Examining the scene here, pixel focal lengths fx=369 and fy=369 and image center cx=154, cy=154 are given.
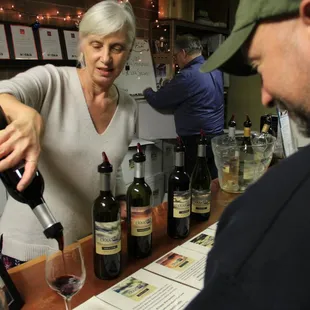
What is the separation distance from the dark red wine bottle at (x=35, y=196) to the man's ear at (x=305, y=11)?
558 millimetres

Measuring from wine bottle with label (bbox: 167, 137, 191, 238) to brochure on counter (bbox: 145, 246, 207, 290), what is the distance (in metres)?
0.07

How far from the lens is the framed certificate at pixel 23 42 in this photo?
234cm

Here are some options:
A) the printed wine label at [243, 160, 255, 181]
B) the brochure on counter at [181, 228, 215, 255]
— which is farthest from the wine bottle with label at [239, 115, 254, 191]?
the brochure on counter at [181, 228, 215, 255]

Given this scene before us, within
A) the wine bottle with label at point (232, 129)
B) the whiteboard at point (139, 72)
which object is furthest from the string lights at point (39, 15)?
the wine bottle with label at point (232, 129)

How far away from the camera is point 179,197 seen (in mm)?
1053

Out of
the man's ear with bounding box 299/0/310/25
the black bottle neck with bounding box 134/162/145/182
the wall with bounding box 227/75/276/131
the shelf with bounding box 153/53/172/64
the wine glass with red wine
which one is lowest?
the wall with bounding box 227/75/276/131

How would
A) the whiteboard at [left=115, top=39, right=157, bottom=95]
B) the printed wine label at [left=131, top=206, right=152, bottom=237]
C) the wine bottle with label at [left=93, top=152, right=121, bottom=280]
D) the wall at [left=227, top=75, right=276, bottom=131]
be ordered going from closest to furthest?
1. the wine bottle with label at [left=93, top=152, right=121, bottom=280]
2. the printed wine label at [left=131, top=206, right=152, bottom=237]
3. the whiteboard at [left=115, top=39, right=157, bottom=95]
4. the wall at [left=227, top=75, right=276, bottom=131]

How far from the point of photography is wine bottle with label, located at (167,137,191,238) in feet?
3.46

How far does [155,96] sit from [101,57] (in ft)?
5.91

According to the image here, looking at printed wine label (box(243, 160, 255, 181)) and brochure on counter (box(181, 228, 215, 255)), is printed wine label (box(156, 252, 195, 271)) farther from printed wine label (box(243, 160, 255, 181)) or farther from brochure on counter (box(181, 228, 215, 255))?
printed wine label (box(243, 160, 255, 181))

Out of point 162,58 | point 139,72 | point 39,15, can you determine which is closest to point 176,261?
point 39,15

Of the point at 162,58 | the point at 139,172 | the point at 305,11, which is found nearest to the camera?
the point at 305,11

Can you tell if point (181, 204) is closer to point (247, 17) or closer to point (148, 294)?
point (148, 294)

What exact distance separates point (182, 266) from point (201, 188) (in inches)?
13.3
